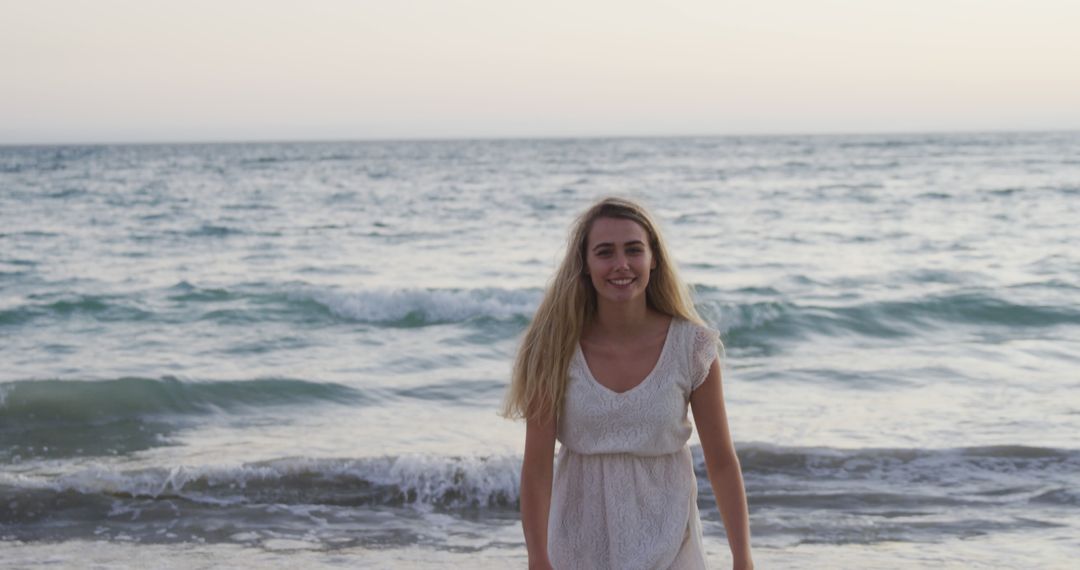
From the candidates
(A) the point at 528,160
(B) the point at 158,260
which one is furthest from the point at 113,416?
(A) the point at 528,160

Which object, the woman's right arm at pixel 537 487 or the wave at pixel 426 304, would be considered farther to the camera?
the wave at pixel 426 304

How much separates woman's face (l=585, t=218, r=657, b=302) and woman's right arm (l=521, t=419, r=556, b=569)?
0.35m

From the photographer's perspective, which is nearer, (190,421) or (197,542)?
(197,542)

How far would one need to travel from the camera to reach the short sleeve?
2.81 meters

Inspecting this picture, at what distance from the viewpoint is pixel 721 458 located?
9.37ft

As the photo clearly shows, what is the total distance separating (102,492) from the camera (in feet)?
24.2

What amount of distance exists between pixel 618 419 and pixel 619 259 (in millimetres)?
384

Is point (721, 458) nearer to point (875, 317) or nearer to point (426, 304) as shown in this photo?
point (875, 317)

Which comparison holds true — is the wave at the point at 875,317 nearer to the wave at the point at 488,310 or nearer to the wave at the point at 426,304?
the wave at the point at 488,310

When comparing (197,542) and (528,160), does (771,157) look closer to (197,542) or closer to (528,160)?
(528,160)

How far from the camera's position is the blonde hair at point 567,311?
9.21 feet

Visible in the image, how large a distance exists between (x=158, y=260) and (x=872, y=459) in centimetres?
1486

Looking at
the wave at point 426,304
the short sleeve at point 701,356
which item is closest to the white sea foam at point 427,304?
the wave at point 426,304

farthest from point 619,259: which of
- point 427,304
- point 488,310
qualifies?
point 427,304
